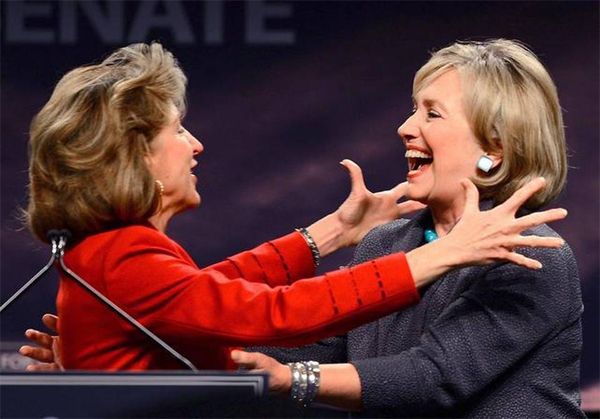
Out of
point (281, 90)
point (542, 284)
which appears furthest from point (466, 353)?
point (281, 90)

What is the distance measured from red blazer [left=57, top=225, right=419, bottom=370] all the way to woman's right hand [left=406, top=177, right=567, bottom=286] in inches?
1.6

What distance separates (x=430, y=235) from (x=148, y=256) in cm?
74

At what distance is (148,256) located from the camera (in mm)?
2299

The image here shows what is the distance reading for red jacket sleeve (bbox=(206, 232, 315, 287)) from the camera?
9.23 ft

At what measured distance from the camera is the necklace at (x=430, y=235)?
2.84m

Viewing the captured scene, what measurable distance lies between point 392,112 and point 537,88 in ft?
4.48

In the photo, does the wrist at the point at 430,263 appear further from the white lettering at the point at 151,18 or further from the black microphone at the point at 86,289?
the white lettering at the point at 151,18

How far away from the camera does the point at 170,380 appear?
70.9 inches

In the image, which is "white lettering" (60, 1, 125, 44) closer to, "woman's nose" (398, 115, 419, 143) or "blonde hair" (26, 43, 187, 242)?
"woman's nose" (398, 115, 419, 143)

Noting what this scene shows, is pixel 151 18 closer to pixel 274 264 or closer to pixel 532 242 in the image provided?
pixel 274 264

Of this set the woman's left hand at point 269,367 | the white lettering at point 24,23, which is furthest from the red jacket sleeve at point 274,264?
the white lettering at point 24,23

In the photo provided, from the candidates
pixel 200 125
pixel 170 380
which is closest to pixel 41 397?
pixel 170 380

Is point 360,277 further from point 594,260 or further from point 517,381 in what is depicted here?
point 594,260

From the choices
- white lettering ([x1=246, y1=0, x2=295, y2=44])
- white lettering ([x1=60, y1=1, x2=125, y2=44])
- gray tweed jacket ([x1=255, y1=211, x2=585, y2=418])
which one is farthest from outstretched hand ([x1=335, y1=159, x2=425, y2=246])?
white lettering ([x1=60, y1=1, x2=125, y2=44])
